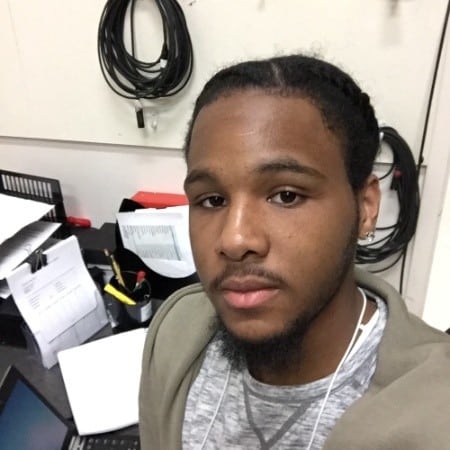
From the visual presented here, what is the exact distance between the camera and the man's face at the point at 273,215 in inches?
25.5

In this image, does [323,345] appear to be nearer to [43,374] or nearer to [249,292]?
[249,292]

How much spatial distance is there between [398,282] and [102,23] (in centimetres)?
121

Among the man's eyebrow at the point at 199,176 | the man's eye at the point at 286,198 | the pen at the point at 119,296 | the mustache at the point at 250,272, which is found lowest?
the pen at the point at 119,296

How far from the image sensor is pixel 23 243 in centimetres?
127

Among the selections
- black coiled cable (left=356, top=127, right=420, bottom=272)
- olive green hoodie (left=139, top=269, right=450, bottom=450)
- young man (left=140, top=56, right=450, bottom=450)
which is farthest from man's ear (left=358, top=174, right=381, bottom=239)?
black coiled cable (left=356, top=127, right=420, bottom=272)

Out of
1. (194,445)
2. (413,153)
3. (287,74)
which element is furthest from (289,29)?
(194,445)

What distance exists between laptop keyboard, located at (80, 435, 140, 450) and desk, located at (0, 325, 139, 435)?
Answer: 0.7 inches

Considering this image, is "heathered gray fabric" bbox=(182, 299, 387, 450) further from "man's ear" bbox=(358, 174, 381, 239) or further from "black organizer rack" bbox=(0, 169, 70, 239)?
"black organizer rack" bbox=(0, 169, 70, 239)

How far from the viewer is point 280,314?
0.65 meters

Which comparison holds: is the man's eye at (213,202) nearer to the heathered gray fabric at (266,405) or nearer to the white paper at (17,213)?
the heathered gray fabric at (266,405)

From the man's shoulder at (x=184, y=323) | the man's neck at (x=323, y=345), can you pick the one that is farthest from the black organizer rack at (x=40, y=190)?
the man's neck at (x=323, y=345)

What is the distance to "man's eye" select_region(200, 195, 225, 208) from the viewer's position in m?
0.73

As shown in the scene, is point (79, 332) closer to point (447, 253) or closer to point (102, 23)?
point (102, 23)

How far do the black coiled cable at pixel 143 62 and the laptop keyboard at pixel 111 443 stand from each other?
921 millimetres
